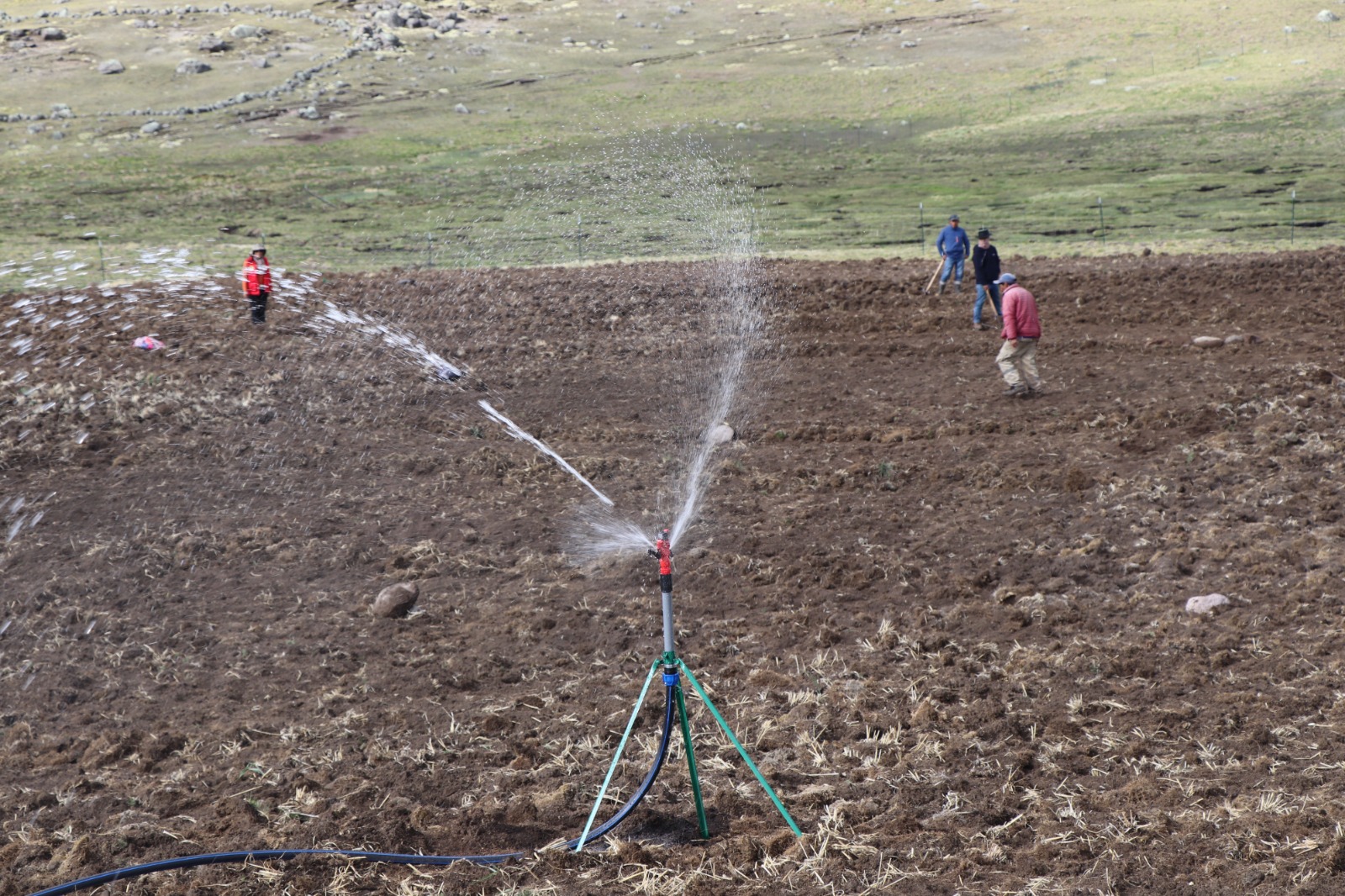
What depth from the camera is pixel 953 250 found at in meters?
18.7

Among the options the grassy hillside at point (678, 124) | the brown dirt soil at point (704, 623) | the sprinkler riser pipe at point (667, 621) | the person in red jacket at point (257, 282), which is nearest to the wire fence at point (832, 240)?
the grassy hillside at point (678, 124)

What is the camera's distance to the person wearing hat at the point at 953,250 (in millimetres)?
18625

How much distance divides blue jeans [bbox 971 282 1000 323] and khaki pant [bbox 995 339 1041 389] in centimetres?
321

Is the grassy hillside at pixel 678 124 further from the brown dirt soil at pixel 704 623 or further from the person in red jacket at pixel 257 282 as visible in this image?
the brown dirt soil at pixel 704 623

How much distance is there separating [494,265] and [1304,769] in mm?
20698

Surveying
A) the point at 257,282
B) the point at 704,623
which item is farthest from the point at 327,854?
the point at 257,282

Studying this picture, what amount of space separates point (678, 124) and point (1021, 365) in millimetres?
43882

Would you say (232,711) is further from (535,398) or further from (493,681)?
(535,398)

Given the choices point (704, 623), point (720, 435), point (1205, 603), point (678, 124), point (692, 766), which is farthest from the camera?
point (678, 124)

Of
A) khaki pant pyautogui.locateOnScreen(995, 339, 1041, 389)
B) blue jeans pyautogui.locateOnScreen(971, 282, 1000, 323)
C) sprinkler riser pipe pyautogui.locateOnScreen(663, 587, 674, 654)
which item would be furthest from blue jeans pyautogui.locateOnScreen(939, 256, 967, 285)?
sprinkler riser pipe pyautogui.locateOnScreen(663, 587, 674, 654)

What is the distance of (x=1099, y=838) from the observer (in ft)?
18.0

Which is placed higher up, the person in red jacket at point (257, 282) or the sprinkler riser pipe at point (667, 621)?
the person in red jacket at point (257, 282)

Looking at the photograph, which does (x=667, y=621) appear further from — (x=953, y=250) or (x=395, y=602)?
(x=953, y=250)

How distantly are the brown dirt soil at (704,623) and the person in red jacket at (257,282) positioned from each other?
143 centimetres
